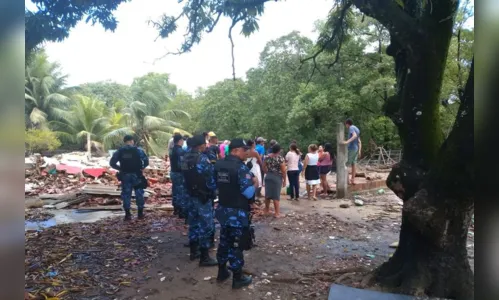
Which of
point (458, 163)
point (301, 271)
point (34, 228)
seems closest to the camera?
point (458, 163)

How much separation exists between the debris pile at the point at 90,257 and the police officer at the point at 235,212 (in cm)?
123

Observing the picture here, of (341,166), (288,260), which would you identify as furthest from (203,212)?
(341,166)

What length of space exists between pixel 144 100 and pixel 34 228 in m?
21.3

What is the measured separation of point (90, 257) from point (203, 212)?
1.99 metres

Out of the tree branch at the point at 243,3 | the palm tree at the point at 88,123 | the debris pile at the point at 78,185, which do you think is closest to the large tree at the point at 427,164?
the tree branch at the point at 243,3

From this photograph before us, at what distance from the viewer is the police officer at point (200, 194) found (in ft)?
15.7

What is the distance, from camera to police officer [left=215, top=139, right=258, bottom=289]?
420 cm

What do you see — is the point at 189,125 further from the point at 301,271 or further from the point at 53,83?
the point at 301,271

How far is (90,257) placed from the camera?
214 inches

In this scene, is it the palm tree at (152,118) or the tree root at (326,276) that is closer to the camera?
the tree root at (326,276)

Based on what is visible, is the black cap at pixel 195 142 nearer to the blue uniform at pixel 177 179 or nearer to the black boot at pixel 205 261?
the black boot at pixel 205 261

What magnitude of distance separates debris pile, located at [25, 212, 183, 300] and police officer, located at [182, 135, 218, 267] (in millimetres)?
808

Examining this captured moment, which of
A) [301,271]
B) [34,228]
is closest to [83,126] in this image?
[34,228]

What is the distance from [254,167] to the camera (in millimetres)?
8562
